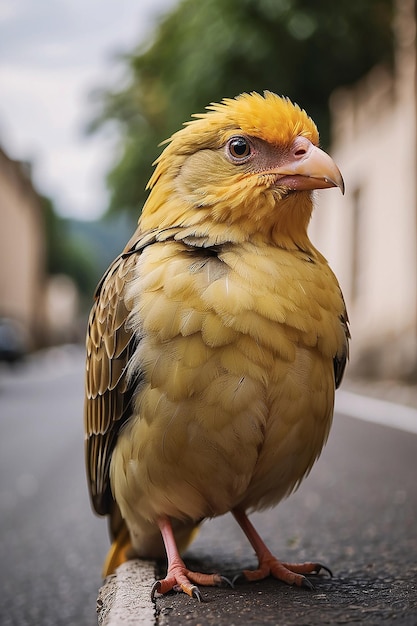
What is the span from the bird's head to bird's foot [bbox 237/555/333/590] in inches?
42.8

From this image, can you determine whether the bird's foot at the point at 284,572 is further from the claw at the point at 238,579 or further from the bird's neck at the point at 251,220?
the bird's neck at the point at 251,220

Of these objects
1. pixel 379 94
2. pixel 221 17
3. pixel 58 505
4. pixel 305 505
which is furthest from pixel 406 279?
pixel 305 505

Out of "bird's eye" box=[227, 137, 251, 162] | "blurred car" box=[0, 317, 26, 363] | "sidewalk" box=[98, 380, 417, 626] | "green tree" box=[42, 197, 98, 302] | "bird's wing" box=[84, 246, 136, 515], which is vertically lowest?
"blurred car" box=[0, 317, 26, 363]

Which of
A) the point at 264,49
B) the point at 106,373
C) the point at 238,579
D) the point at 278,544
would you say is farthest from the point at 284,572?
the point at 264,49

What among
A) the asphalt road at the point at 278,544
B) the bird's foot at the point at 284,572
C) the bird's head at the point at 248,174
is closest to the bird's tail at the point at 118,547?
the asphalt road at the point at 278,544

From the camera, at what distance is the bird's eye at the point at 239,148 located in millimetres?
2752

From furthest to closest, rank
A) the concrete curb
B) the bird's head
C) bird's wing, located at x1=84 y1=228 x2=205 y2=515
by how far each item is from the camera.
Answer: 1. bird's wing, located at x1=84 y1=228 x2=205 y2=515
2. the bird's head
3. the concrete curb

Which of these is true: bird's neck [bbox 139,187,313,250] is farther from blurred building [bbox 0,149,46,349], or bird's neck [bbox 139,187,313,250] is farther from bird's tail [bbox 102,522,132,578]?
blurred building [bbox 0,149,46,349]

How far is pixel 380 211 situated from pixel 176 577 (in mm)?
15229

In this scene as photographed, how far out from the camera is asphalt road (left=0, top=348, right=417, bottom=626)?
2.46m

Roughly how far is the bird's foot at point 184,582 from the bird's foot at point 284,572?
0.18 m

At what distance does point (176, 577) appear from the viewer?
267cm

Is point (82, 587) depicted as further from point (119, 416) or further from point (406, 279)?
point (406, 279)

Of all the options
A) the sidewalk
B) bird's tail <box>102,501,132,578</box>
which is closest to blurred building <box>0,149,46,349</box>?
the sidewalk
